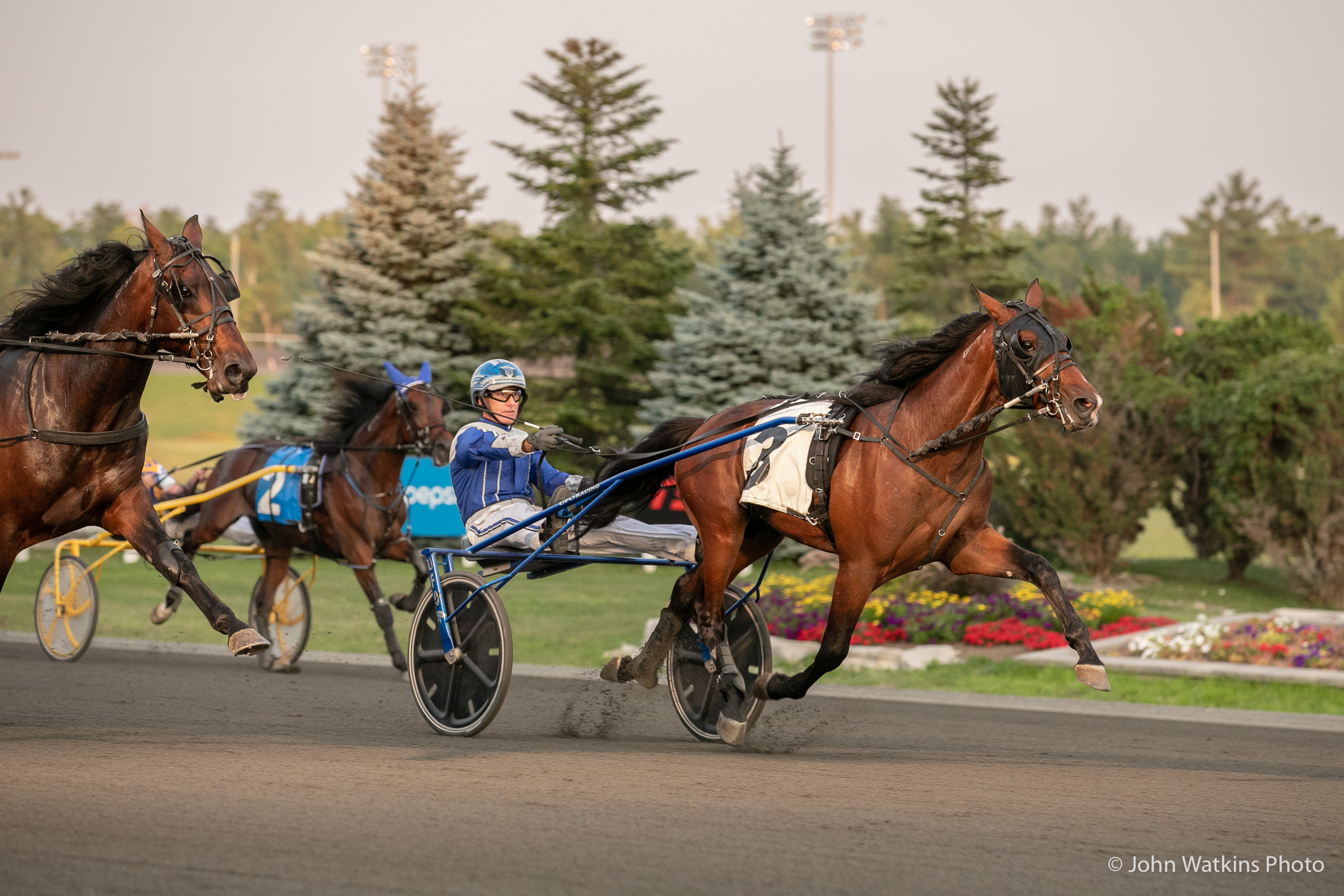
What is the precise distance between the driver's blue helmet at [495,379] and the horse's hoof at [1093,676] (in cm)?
326

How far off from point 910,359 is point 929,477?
0.68 metres

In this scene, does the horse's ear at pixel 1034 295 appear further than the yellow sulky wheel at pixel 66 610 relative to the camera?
No

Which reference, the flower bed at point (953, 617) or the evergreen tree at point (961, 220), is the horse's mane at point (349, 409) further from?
the evergreen tree at point (961, 220)

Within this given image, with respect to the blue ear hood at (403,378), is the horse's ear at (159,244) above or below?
above

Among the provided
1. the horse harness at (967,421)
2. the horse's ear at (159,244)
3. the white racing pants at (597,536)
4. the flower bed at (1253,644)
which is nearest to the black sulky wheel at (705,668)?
the white racing pants at (597,536)

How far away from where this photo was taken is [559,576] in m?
19.4

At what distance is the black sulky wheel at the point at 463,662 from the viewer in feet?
22.7

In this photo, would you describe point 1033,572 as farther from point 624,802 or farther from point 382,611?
point 382,611

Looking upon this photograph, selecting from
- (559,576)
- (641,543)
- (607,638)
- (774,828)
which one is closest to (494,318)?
(559,576)

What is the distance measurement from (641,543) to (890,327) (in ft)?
49.3

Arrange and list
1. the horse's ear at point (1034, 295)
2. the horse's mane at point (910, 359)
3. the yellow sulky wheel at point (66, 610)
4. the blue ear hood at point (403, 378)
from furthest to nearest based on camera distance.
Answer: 1. the yellow sulky wheel at point (66, 610)
2. the blue ear hood at point (403, 378)
3. the horse's mane at point (910, 359)
4. the horse's ear at point (1034, 295)

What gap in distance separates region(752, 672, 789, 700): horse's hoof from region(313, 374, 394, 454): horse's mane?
4733mm

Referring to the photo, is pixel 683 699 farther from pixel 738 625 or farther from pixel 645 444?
pixel 645 444

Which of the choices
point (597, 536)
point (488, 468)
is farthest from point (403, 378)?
point (597, 536)
